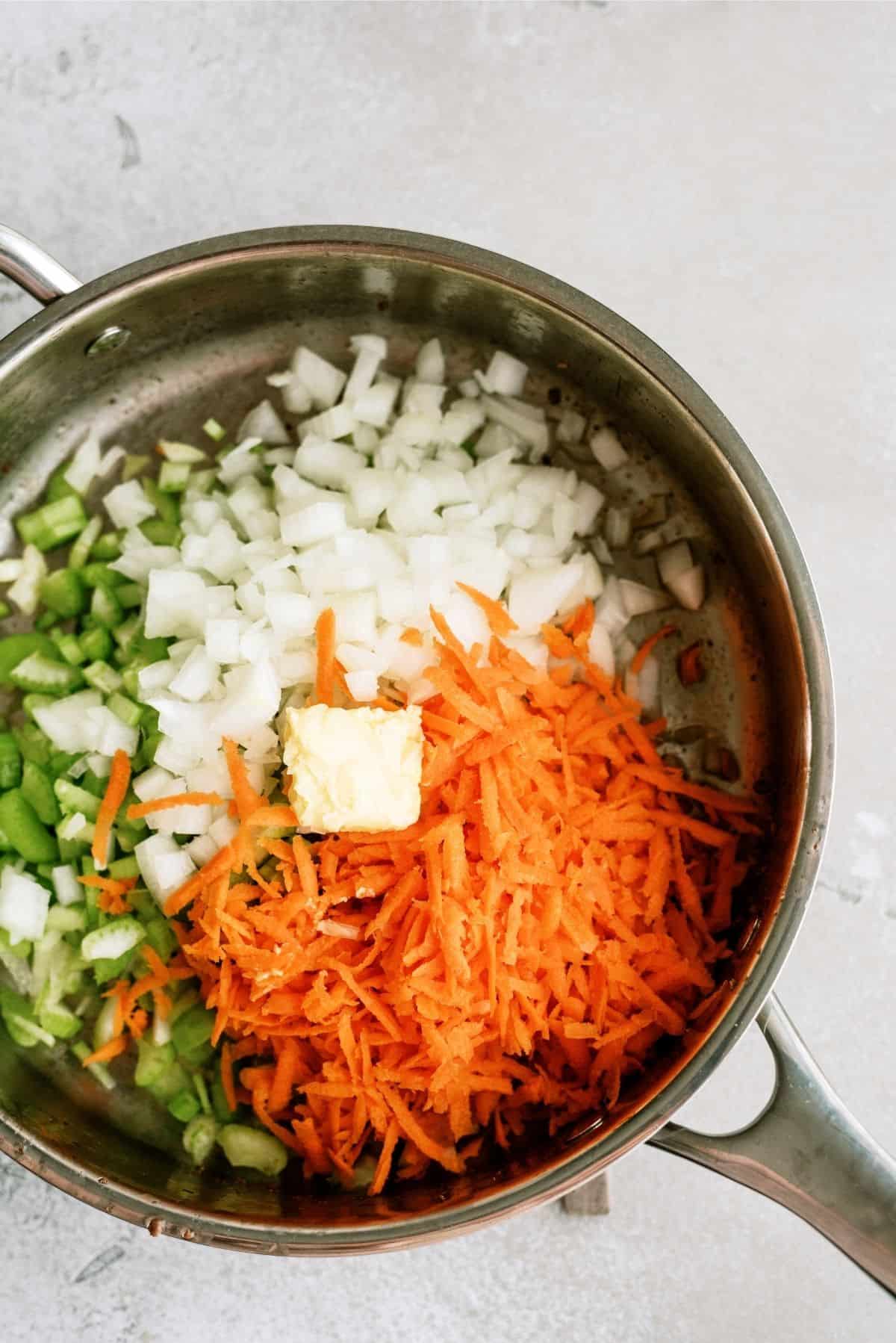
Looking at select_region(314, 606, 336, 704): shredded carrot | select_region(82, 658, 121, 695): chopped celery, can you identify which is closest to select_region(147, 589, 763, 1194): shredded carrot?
select_region(314, 606, 336, 704): shredded carrot

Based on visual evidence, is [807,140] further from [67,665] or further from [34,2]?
[67,665]

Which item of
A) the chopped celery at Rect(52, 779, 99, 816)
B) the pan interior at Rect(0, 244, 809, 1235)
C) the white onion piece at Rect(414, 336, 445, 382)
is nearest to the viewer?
the pan interior at Rect(0, 244, 809, 1235)

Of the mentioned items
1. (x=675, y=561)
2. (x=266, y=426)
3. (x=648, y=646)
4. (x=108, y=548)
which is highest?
(x=675, y=561)

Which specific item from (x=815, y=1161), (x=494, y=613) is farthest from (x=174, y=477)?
(x=815, y=1161)

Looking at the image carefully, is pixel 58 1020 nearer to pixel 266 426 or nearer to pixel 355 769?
pixel 355 769

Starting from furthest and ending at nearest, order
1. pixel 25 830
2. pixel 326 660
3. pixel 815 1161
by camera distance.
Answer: pixel 25 830, pixel 326 660, pixel 815 1161

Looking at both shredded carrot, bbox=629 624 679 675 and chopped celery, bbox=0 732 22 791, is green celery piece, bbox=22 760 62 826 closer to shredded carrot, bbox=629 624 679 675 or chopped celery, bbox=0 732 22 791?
chopped celery, bbox=0 732 22 791
